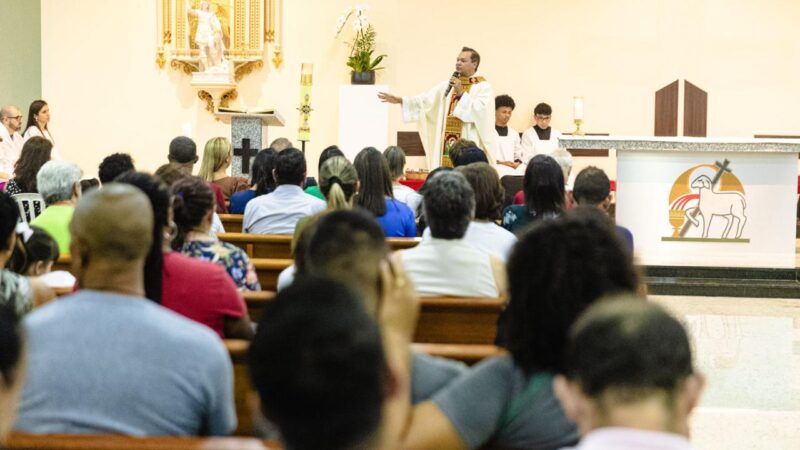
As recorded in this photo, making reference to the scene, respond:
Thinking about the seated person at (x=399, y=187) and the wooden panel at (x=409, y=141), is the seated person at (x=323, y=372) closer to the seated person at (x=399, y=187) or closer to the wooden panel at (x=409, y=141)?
the seated person at (x=399, y=187)

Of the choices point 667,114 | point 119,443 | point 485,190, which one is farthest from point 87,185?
point 667,114

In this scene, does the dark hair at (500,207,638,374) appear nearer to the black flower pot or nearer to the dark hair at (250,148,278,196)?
the dark hair at (250,148,278,196)

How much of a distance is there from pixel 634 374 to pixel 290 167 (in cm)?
440

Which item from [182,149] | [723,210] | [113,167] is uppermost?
[182,149]

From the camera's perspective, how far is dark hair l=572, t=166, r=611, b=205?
5.28 metres

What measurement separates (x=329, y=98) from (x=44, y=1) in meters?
3.84

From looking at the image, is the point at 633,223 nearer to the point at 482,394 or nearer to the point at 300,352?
the point at 482,394

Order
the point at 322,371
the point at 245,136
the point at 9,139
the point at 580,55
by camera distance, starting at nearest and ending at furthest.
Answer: the point at 322,371 < the point at 245,136 < the point at 9,139 < the point at 580,55

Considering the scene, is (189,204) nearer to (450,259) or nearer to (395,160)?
(450,259)

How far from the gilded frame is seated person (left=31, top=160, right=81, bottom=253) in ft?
26.8

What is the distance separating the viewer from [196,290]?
3131mm

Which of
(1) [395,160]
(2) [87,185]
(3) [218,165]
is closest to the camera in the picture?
(2) [87,185]

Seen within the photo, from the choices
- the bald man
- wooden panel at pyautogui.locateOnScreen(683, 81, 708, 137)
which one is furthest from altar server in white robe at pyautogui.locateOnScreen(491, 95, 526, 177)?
the bald man

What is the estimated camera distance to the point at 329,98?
13.0 meters
